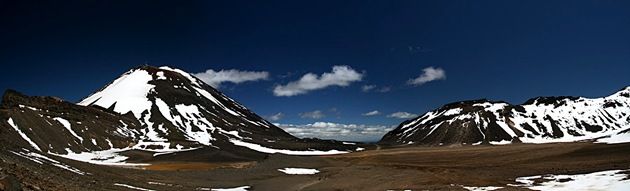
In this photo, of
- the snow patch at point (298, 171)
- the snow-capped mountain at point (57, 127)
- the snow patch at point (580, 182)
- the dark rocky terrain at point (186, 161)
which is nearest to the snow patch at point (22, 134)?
the snow-capped mountain at point (57, 127)

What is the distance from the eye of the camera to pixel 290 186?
61.1 meters

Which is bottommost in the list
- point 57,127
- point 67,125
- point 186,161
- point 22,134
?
point 186,161

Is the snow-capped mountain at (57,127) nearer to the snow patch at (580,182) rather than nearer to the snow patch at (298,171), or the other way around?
the snow patch at (298,171)

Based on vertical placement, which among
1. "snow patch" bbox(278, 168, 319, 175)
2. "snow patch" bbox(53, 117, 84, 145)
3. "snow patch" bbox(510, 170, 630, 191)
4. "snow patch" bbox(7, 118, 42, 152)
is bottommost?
"snow patch" bbox(510, 170, 630, 191)

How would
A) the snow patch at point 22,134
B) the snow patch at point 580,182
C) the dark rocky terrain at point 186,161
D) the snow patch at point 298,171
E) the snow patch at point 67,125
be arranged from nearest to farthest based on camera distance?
the dark rocky terrain at point 186,161 < the snow patch at point 580,182 < the snow patch at point 298,171 < the snow patch at point 22,134 < the snow patch at point 67,125

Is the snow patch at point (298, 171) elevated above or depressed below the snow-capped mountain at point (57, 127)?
below

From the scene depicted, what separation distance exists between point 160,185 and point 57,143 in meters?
70.6

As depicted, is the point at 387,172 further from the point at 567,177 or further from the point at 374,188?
the point at 567,177

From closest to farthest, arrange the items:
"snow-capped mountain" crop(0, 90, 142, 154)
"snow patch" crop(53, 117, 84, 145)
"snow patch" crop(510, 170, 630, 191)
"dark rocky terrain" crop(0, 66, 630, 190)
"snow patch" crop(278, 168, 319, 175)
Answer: "dark rocky terrain" crop(0, 66, 630, 190) < "snow patch" crop(510, 170, 630, 191) < "snow patch" crop(278, 168, 319, 175) < "snow-capped mountain" crop(0, 90, 142, 154) < "snow patch" crop(53, 117, 84, 145)

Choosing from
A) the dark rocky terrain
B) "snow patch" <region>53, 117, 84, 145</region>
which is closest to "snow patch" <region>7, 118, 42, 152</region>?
the dark rocky terrain

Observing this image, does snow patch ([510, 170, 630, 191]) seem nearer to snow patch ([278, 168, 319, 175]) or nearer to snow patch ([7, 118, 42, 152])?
snow patch ([278, 168, 319, 175])

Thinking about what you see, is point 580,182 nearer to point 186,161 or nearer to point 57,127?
point 186,161

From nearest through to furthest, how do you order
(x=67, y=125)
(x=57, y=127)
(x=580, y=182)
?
1. (x=580, y=182)
2. (x=57, y=127)
3. (x=67, y=125)

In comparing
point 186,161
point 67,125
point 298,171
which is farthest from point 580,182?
point 67,125
